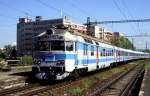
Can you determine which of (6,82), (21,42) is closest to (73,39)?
(6,82)

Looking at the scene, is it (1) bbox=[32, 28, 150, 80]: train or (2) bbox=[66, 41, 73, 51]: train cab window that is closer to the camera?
(1) bbox=[32, 28, 150, 80]: train

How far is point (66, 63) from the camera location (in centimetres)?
1909

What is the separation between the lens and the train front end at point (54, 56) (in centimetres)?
1906

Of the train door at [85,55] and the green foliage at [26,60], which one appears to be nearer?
the train door at [85,55]

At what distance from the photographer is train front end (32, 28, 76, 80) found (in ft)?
62.5

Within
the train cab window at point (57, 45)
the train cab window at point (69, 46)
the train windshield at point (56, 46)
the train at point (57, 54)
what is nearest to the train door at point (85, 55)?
the train at point (57, 54)

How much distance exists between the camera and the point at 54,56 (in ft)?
63.0

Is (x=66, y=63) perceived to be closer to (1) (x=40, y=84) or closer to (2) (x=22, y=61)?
(1) (x=40, y=84)

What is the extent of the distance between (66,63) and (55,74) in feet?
2.88

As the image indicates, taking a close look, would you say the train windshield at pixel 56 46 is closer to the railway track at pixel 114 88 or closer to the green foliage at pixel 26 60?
the railway track at pixel 114 88

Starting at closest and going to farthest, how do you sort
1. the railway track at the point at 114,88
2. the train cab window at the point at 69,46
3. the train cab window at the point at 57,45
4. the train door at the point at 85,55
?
the railway track at the point at 114,88 → the train cab window at the point at 57,45 → the train cab window at the point at 69,46 → the train door at the point at 85,55

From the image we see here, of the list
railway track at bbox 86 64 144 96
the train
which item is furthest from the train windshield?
railway track at bbox 86 64 144 96

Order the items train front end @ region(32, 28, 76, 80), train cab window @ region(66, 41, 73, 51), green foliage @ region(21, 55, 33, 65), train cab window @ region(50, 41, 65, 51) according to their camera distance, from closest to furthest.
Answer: train front end @ region(32, 28, 76, 80) → train cab window @ region(50, 41, 65, 51) → train cab window @ region(66, 41, 73, 51) → green foliage @ region(21, 55, 33, 65)

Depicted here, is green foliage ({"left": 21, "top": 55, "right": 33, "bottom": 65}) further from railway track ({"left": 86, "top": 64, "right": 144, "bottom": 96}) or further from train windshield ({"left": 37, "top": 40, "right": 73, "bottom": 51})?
train windshield ({"left": 37, "top": 40, "right": 73, "bottom": 51})
